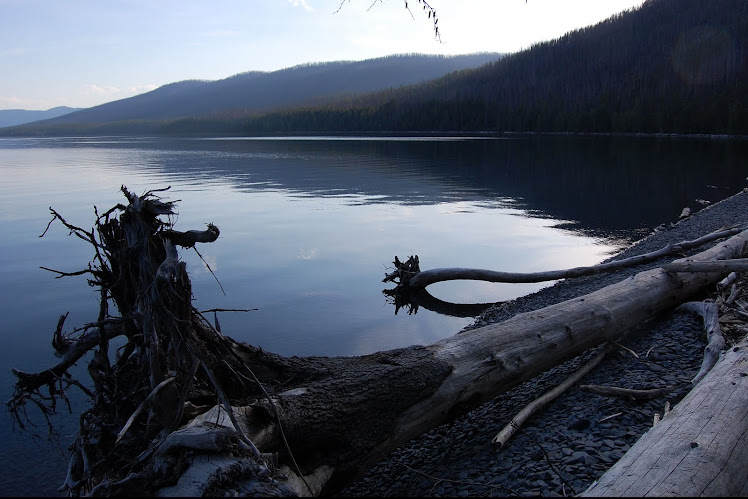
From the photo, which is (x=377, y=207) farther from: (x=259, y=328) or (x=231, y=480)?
(x=231, y=480)

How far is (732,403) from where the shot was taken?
3988 mm

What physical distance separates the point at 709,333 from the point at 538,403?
253 cm

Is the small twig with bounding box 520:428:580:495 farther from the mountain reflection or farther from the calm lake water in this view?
the mountain reflection

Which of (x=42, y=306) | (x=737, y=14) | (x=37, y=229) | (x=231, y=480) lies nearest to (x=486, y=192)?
(x=37, y=229)

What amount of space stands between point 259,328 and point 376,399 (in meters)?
5.10

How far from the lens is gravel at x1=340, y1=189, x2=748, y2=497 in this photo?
4129 mm

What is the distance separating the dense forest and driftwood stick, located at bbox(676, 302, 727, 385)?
8040 centimetres

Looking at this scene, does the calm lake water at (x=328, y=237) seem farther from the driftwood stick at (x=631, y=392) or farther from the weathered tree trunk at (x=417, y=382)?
the driftwood stick at (x=631, y=392)

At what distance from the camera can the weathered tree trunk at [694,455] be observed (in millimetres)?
3072

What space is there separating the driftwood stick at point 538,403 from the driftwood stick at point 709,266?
90.9 inches

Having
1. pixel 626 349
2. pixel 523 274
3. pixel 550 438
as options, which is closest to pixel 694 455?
pixel 550 438

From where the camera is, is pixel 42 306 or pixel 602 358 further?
pixel 42 306

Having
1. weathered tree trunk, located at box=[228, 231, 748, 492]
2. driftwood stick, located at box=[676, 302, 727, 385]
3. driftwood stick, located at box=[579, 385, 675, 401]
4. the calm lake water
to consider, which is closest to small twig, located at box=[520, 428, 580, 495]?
weathered tree trunk, located at box=[228, 231, 748, 492]

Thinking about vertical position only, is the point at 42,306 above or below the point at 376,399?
below
